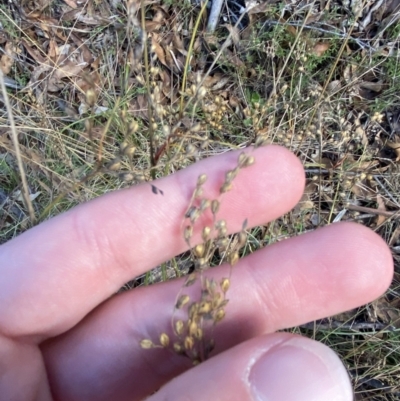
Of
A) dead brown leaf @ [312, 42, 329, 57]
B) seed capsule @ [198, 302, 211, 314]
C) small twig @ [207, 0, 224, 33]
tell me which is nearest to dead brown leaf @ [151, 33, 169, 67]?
small twig @ [207, 0, 224, 33]

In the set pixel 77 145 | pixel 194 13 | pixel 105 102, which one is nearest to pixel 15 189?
pixel 77 145

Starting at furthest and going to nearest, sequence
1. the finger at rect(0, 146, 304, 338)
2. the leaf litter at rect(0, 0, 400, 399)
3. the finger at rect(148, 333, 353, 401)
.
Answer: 1. the leaf litter at rect(0, 0, 400, 399)
2. the finger at rect(0, 146, 304, 338)
3. the finger at rect(148, 333, 353, 401)

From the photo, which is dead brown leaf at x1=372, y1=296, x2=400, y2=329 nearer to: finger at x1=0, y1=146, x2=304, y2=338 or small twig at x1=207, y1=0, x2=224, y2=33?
finger at x1=0, y1=146, x2=304, y2=338

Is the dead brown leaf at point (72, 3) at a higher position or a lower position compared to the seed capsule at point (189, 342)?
higher

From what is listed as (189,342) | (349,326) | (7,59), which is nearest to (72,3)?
(7,59)

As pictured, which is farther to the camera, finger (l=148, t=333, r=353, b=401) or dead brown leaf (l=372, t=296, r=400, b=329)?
dead brown leaf (l=372, t=296, r=400, b=329)

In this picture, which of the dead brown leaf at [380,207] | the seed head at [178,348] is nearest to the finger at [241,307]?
the seed head at [178,348]

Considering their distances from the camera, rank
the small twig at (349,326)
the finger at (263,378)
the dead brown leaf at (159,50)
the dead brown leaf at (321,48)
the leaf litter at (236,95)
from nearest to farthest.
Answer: the finger at (263,378) → the small twig at (349,326) → the leaf litter at (236,95) → the dead brown leaf at (321,48) → the dead brown leaf at (159,50)

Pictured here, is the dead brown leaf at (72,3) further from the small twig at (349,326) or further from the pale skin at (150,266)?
the small twig at (349,326)
